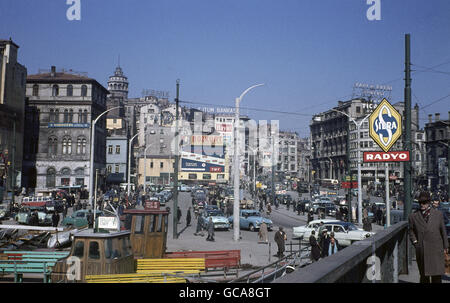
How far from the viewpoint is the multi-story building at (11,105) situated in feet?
192

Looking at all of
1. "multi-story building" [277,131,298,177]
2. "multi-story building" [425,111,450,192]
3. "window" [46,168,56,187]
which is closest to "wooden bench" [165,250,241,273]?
"window" [46,168,56,187]

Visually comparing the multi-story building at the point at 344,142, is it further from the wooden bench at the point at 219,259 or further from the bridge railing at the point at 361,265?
the bridge railing at the point at 361,265

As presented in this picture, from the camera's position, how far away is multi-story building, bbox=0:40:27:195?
5859 cm

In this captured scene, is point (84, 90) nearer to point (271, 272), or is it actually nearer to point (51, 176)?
point (51, 176)

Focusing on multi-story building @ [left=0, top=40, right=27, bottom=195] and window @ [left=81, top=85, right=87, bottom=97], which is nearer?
multi-story building @ [left=0, top=40, right=27, bottom=195]

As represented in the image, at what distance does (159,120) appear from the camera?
155m

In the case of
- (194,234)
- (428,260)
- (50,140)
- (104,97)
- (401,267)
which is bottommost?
(194,234)

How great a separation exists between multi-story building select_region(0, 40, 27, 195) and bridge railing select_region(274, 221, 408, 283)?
180 ft

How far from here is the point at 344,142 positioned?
114 meters

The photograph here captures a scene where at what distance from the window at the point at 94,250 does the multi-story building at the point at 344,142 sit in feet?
275

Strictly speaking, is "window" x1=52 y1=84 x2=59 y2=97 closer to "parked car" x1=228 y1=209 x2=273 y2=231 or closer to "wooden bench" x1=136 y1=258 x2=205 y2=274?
"parked car" x1=228 y1=209 x2=273 y2=231
